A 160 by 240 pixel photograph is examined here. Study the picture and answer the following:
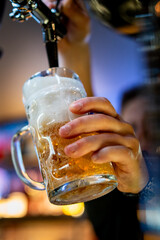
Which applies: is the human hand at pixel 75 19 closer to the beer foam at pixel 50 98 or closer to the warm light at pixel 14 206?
the beer foam at pixel 50 98

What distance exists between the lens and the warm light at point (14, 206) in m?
3.98

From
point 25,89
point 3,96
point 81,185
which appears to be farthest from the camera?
point 3,96

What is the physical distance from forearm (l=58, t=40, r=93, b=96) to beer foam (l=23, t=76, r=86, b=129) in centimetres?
18

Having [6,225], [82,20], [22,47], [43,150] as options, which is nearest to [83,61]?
[82,20]

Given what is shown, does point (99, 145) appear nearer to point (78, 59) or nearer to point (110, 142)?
point (110, 142)

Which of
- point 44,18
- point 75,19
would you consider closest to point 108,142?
point 44,18

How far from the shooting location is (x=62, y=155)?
493mm

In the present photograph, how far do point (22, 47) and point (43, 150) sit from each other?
2142mm

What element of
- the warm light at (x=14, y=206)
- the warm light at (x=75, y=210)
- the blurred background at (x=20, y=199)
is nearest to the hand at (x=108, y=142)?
the blurred background at (x=20, y=199)

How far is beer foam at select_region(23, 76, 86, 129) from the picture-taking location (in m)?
0.52

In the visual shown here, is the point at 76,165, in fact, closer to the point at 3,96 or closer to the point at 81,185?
the point at 81,185

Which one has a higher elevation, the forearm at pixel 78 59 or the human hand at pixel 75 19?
the human hand at pixel 75 19

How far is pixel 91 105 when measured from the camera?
509 millimetres

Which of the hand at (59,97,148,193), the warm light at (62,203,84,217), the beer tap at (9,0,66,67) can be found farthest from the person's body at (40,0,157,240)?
the warm light at (62,203,84,217)
